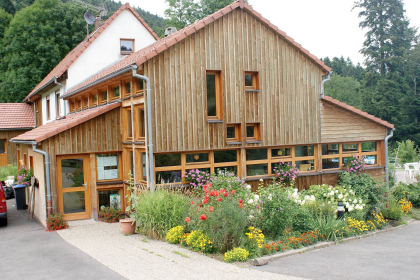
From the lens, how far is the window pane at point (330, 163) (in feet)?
48.0

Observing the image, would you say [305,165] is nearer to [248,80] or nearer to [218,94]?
[248,80]

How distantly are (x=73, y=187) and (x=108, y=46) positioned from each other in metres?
9.87

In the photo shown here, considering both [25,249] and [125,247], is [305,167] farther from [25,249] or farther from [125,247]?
[25,249]

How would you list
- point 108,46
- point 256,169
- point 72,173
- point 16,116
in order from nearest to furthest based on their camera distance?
1. point 72,173
2. point 256,169
3. point 108,46
4. point 16,116

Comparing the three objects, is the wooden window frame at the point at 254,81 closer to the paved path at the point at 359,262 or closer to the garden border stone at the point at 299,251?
the garden border stone at the point at 299,251

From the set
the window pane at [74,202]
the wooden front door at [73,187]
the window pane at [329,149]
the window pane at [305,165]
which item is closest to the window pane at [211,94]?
the window pane at [305,165]

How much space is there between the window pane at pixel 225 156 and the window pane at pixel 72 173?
4322 mm

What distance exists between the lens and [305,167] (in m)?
14.1

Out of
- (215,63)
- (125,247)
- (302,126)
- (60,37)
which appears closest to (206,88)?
(215,63)

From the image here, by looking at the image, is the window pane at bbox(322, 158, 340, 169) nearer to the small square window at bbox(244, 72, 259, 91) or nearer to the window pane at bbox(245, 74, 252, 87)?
the small square window at bbox(244, 72, 259, 91)

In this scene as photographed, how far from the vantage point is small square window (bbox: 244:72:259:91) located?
13.2 meters

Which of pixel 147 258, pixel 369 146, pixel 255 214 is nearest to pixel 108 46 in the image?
pixel 369 146

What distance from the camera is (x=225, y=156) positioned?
41.6ft

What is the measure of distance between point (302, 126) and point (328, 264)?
21.5 feet
